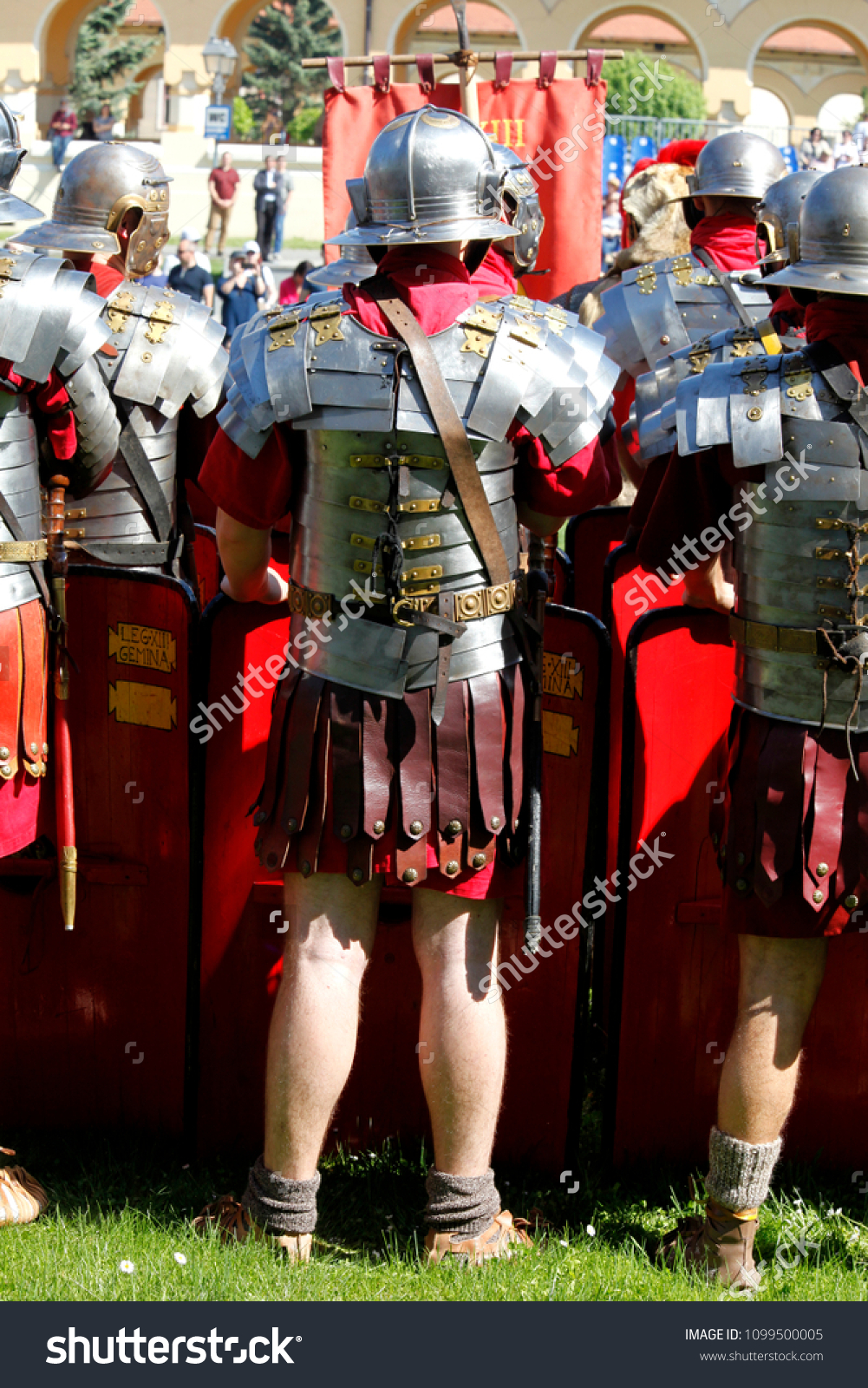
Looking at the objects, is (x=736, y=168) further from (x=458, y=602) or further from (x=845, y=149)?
(x=845, y=149)

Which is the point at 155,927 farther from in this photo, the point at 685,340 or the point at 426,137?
the point at 685,340

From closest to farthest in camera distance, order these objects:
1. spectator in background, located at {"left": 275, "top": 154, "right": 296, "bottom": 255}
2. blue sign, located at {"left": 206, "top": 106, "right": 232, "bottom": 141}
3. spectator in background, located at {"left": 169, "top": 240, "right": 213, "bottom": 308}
A: spectator in background, located at {"left": 169, "top": 240, "right": 213, "bottom": 308} < blue sign, located at {"left": 206, "top": 106, "right": 232, "bottom": 141} < spectator in background, located at {"left": 275, "top": 154, "right": 296, "bottom": 255}

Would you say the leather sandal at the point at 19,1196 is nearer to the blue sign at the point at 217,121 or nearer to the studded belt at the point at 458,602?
the studded belt at the point at 458,602

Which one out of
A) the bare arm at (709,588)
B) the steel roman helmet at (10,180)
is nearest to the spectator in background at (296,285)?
the steel roman helmet at (10,180)

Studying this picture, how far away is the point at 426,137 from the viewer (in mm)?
2686

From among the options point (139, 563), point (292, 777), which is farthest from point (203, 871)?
point (139, 563)

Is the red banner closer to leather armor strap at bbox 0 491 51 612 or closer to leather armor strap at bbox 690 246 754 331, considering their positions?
leather armor strap at bbox 690 246 754 331

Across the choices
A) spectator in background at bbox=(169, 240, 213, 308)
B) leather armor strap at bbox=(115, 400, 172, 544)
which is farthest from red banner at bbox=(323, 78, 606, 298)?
spectator in background at bbox=(169, 240, 213, 308)

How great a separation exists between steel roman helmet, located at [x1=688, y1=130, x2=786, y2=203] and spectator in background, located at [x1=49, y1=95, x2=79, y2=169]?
970 inches

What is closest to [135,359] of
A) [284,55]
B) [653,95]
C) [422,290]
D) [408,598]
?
[422,290]

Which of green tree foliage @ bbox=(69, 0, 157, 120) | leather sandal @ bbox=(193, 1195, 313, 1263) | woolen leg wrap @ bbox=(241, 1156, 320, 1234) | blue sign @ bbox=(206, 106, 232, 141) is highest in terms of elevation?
green tree foliage @ bbox=(69, 0, 157, 120)

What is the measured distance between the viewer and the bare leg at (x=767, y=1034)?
9.31 ft

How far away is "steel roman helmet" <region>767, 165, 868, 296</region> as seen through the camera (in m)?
2.67

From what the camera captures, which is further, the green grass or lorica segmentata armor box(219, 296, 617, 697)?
the green grass
